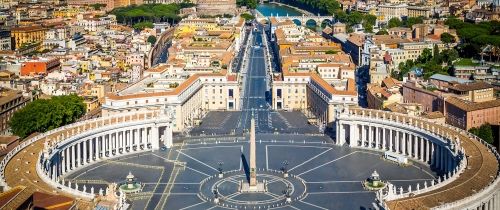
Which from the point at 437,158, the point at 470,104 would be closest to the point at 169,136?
the point at 437,158

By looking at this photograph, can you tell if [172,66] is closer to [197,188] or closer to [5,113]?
[5,113]

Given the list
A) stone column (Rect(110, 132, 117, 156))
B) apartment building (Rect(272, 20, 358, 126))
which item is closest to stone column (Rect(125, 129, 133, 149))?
stone column (Rect(110, 132, 117, 156))

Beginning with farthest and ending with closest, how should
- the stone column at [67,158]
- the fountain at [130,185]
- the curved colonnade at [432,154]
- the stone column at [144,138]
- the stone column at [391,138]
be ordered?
1. the stone column at [144,138]
2. the stone column at [391,138]
3. the stone column at [67,158]
4. the fountain at [130,185]
5. the curved colonnade at [432,154]

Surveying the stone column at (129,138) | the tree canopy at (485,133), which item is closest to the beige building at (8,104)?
the stone column at (129,138)

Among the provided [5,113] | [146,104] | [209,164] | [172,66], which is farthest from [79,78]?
[209,164]

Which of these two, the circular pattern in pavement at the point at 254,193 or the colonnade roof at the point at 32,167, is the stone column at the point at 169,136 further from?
the circular pattern in pavement at the point at 254,193

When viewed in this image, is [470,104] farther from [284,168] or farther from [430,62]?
[430,62]
